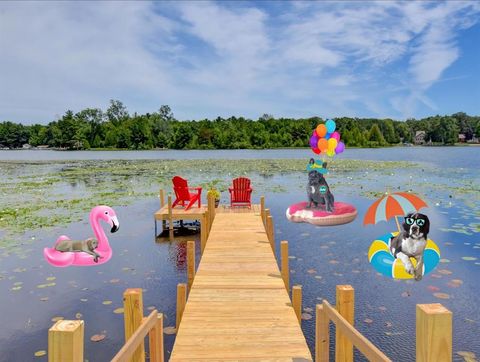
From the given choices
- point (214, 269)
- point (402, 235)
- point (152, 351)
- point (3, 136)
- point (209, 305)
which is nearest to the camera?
point (152, 351)

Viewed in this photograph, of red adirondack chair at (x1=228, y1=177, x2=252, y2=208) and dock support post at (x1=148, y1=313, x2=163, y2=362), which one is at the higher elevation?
red adirondack chair at (x1=228, y1=177, x2=252, y2=208)

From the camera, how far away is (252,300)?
6051mm

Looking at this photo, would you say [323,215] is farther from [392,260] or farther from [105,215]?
[105,215]

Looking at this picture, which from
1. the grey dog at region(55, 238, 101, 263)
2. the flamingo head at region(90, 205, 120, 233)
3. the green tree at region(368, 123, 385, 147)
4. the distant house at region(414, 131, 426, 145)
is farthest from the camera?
the distant house at region(414, 131, 426, 145)

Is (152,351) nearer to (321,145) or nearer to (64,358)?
(64,358)

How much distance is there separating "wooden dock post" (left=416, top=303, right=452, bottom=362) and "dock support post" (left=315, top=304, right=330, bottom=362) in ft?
6.15

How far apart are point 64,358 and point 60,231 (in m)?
13.5

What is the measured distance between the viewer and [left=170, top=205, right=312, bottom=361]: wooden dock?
451 centimetres

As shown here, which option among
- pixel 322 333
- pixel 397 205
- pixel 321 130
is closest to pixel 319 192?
pixel 321 130

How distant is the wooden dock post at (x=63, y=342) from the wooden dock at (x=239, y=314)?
104 inches

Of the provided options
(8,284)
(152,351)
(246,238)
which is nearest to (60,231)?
(8,284)

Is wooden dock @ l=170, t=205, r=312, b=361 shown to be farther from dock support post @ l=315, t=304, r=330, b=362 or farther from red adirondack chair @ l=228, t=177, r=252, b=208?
red adirondack chair @ l=228, t=177, r=252, b=208

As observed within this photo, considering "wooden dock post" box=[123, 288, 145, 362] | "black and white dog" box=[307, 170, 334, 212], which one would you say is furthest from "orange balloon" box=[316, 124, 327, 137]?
"wooden dock post" box=[123, 288, 145, 362]

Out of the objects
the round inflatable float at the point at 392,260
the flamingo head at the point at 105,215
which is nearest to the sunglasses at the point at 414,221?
the round inflatable float at the point at 392,260
